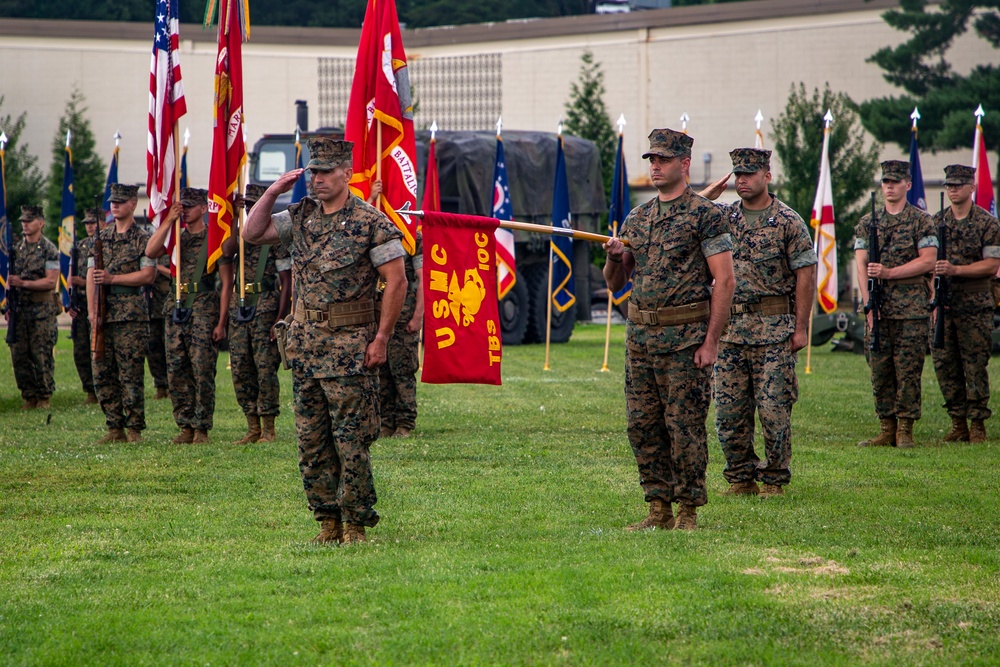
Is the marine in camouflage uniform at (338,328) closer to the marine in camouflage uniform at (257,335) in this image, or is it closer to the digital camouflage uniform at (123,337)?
the marine in camouflage uniform at (257,335)

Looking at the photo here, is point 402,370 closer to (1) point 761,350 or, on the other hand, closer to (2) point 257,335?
(2) point 257,335

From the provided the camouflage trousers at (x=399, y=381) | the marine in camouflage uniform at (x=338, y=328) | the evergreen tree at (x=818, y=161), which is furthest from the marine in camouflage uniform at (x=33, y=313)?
the evergreen tree at (x=818, y=161)

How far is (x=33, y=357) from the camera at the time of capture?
48.6 ft

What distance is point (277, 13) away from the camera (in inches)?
2045

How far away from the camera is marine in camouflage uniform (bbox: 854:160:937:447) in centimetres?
1099

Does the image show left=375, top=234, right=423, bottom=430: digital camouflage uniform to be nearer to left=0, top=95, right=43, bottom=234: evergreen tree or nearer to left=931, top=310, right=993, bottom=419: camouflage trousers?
left=931, top=310, right=993, bottom=419: camouflage trousers

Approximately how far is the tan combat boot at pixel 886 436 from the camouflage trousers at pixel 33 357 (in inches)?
346

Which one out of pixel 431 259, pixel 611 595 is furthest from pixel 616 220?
pixel 611 595

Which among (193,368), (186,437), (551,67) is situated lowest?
(186,437)

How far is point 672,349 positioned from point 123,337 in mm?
5581

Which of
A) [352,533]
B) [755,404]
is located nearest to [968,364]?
[755,404]

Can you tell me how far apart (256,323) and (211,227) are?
3.46 feet

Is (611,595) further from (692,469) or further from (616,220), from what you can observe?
(616,220)

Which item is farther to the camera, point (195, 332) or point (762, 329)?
point (195, 332)
